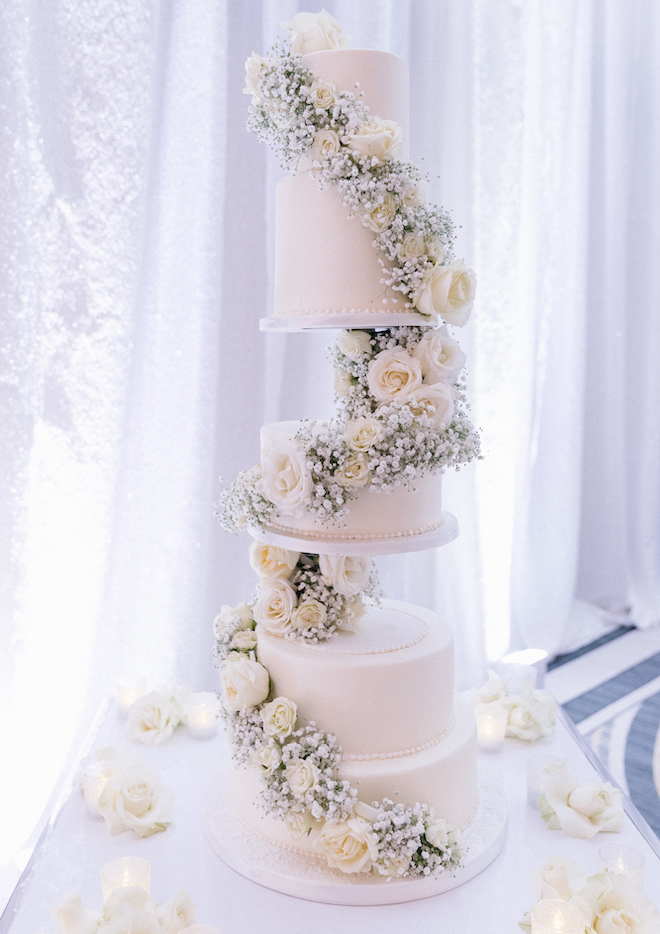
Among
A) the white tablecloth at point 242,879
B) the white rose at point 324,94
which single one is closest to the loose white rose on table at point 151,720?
the white tablecloth at point 242,879

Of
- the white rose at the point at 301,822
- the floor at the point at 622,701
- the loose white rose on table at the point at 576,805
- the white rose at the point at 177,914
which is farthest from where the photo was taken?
the floor at the point at 622,701

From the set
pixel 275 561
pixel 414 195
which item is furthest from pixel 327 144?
pixel 275 561

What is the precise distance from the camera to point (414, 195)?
63.7 inches

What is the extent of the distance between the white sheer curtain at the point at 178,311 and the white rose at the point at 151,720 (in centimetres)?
43

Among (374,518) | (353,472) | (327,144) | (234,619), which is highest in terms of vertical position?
(327,144)

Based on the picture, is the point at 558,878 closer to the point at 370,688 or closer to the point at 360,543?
the point at 370,688

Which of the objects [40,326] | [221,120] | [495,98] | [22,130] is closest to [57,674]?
[40,326]

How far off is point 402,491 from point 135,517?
1248mm

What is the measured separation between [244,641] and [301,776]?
35 cm

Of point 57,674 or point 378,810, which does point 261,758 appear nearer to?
point 378,810

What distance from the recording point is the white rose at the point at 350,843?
1562mm

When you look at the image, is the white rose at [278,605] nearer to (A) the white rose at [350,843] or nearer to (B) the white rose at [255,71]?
(A) the white rose at [350,843]

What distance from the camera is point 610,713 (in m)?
3.23

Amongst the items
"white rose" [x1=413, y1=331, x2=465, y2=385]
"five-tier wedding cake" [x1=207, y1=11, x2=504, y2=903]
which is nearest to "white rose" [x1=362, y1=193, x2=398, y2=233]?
"five-tier wedding cake" [x1=207, y1=11, x2=504, y2=903]
